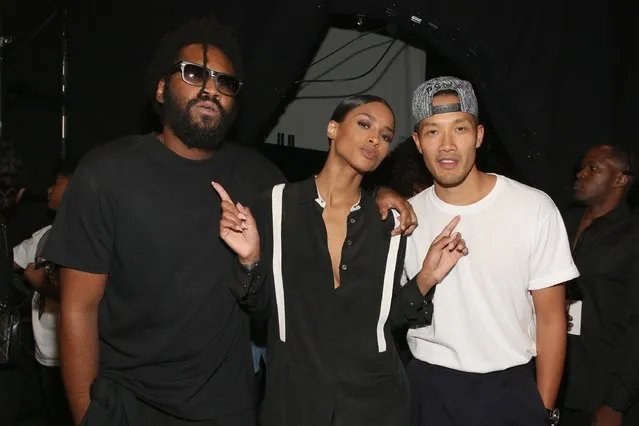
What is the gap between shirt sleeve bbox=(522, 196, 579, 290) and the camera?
2291 millimetres

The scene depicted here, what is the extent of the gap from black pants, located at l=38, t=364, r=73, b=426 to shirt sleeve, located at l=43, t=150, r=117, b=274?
2.13 metres

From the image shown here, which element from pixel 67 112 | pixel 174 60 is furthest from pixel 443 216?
pixel 67 112

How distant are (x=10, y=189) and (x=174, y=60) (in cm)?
108

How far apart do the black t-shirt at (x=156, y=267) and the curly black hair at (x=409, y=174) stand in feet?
5.38

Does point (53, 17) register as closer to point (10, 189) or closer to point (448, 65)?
point (10, 189)

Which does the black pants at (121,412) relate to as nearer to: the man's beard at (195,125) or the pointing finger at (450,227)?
the man's beard at (195,125)

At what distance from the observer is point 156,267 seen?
223cm

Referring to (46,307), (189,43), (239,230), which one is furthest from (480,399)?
(46,307)

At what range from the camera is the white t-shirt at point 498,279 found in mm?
2318

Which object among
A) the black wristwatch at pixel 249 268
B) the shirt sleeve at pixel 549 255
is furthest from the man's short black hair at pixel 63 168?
the shirt sleeve at pixel 549 255

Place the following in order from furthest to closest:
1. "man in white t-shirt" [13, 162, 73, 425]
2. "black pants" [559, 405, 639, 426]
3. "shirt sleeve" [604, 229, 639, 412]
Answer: "black pants" [559, 405, 639, 426] → "man in white t-shirt" [13, 162, 73, 425] → "shirt sleeve" [604, 229, 639, 412]

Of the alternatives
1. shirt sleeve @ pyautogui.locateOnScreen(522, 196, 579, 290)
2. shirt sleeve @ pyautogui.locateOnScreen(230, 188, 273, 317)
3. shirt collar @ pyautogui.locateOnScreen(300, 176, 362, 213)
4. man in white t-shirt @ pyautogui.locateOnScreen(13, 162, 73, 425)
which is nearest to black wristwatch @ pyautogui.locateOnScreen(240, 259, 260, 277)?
shirt sleeve @ pyautogui.locateOnScreen(230, 188, 273, 317)

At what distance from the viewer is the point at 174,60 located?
8.12 ft

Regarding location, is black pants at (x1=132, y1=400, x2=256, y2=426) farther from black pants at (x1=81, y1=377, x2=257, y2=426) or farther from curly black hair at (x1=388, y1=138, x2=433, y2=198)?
curly black hair at (x1=388, y1=138, x2=433, y2=198)
